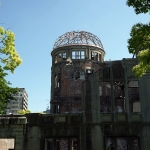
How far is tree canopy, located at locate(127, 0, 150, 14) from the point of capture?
1002 cm

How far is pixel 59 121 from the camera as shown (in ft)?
63.3

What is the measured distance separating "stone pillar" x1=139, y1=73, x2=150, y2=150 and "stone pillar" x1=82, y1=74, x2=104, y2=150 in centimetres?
348

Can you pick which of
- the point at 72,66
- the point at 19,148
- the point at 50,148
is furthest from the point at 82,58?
the point at 19,148

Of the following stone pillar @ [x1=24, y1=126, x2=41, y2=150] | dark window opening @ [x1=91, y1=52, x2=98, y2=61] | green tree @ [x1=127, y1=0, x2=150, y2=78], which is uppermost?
dark window opening @ [x1=91, y1=52, x2=98, y2=61]

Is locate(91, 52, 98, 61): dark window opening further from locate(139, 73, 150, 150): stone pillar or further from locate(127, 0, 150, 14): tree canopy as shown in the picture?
locate(127, 0, 150, 14): tree canopy

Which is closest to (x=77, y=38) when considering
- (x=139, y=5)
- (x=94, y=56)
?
(x=94, y=56)

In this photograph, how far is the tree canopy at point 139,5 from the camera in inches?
A: 395

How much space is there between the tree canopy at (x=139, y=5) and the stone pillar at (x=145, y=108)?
1062 centimetres

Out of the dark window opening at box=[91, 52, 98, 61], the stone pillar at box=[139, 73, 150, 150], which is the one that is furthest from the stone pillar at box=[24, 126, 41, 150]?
the dark window opening at box=[91, 52, 98, 61]

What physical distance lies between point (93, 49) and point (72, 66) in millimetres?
5093

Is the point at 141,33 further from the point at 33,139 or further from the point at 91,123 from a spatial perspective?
the point at 33,139

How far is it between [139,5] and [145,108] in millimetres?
11244

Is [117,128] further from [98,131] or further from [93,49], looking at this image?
[93,49]

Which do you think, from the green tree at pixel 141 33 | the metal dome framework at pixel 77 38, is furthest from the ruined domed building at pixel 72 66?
the green tree at pixel 141 33
